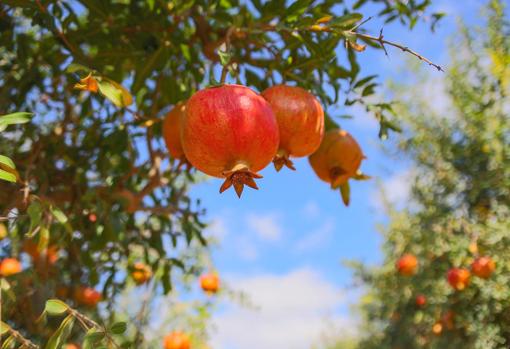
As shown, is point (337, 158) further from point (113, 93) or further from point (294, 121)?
point (113, 93)

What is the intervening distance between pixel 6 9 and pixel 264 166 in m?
1.59

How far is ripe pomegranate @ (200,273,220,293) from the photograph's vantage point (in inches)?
180

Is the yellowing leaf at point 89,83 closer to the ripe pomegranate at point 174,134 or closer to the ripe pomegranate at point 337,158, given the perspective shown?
the ripe pomegranate at point 174,134

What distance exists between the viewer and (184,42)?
2160mm

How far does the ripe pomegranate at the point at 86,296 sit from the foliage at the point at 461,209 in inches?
94.2

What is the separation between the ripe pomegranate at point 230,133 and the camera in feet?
3.63

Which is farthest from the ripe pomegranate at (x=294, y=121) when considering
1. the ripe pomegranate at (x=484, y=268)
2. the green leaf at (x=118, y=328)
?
the ripe pomegranate at (x=484, y=268)

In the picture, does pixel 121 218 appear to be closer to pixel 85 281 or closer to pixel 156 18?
pixel 156 18

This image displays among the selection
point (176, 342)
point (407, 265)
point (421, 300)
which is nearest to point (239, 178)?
point (176, 342)

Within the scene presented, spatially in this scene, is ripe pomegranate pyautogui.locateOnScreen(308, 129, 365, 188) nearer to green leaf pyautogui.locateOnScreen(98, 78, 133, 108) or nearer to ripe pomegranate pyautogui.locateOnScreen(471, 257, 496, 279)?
green leaf pyautogui.locateOnScreen(98, 78, 133, 108)

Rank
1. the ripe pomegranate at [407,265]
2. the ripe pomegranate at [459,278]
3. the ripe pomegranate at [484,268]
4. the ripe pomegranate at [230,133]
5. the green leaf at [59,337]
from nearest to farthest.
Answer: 1. the ripe pomegranate at [230,133]
2. the green leaf at [59,337]
3. the ripe pomegranate at [484,268]
4. the ripe pomegranate at [459,278]
5. the ripe pomegranate at [407,265]

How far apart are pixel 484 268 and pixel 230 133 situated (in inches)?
115

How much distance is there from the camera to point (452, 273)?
12.3ft

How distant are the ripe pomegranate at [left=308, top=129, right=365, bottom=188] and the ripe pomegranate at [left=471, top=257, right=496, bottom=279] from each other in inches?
88.9
